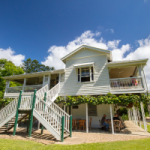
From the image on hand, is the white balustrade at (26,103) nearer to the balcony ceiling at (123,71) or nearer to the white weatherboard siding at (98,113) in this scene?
the white weatherboard siding at (98,113)

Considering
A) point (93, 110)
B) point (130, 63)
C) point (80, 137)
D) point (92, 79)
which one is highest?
point (130, 63)

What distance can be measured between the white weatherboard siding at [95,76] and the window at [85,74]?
460 millimetres

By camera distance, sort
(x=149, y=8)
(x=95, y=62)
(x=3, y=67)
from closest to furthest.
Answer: (x=149, y=8) < (x=95, y=62) < (x=3, y=67)

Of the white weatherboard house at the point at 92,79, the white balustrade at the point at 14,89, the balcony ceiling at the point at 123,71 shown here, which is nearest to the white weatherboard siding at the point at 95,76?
the white weatherboard house at the point at 92,79

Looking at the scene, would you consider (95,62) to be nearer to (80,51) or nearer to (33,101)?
(80,51)

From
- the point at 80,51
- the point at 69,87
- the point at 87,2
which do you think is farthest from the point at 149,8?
the point at 69,87

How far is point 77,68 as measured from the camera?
12.2m

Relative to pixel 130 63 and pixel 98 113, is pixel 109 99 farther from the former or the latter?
pixel 130 63

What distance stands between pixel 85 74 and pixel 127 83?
169 inches

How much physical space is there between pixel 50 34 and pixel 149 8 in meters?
10.5

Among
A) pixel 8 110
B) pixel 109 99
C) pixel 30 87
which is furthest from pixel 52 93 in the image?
pixel 109 99

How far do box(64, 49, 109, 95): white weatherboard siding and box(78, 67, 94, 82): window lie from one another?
1.51 feet

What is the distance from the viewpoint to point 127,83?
33.6 ft

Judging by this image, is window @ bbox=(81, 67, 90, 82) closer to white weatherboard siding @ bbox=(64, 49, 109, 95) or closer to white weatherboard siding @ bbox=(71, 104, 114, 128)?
white weatherboard siding @ bbox=(64, 49, 109, 95)
